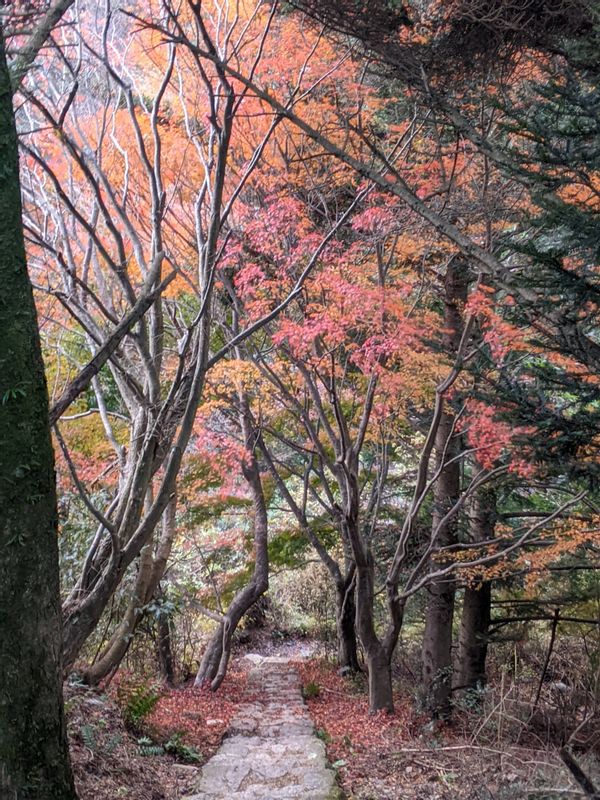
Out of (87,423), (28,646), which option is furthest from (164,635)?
(28,646)

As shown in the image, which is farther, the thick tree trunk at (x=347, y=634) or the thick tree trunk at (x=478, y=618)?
the thick tree trunk at (x=347, y=634)

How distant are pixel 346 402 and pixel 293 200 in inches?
144

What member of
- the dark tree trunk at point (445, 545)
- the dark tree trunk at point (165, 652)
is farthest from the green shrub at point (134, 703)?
the dark tree trunk at point (445, 545)

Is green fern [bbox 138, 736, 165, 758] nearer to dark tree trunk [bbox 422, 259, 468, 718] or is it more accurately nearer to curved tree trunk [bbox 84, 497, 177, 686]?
curved tree trunk [bbox 84, 497, 177, 686]

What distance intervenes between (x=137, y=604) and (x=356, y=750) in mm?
2720

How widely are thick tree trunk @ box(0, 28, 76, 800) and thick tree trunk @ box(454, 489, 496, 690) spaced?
6.78m

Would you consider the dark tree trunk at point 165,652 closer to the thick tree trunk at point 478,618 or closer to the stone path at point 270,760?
the stone path at point 270,760

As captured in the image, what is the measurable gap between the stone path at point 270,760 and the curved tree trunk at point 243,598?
2.72 feet

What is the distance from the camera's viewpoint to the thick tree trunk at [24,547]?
2.60 meters

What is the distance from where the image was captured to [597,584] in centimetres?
829

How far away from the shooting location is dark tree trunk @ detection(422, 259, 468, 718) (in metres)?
8.31

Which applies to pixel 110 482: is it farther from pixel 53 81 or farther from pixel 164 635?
pixel 53 81

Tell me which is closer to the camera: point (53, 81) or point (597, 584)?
point (53, 81)

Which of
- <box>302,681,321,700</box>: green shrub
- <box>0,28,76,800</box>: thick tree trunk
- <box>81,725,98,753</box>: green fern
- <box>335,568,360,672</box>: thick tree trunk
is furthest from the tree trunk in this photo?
<box>0,28,76,800</box>: thick tree trunk
